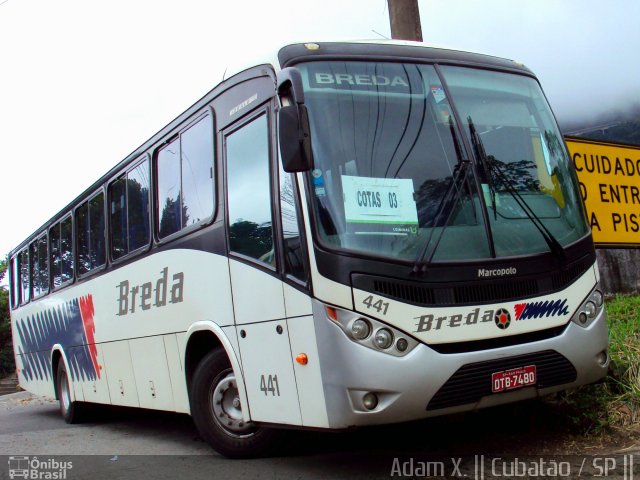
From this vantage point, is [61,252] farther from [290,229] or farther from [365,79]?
[365,79]

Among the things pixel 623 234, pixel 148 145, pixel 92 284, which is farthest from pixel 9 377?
pixel 623 234

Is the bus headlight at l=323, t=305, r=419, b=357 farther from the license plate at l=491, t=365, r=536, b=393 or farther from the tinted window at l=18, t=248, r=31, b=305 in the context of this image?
the tinted window at l=18, t=248, r=31, b=305

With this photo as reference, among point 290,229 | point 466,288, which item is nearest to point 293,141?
point 290,229

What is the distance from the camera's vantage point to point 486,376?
4902mm

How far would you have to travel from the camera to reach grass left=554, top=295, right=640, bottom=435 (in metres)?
5.77

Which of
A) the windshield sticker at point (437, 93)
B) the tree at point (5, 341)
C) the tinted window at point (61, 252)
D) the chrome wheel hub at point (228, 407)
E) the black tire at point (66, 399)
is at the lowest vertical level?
the tree at point (5, 341)

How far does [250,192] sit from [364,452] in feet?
7.40

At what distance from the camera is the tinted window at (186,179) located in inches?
258

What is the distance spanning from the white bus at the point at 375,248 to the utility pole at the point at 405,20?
2895mm

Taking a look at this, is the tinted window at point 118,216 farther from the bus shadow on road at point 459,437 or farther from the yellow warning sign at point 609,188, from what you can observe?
the yellow warning sign at point 609,188

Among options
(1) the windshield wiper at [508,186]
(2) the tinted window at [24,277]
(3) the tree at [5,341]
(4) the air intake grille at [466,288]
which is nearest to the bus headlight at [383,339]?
(4) the air intake grille at [466,288]

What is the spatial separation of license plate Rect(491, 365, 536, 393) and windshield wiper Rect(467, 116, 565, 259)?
35.3 inches

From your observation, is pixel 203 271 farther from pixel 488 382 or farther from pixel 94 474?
pixel 488 382

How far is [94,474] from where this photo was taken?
6.30 metres
